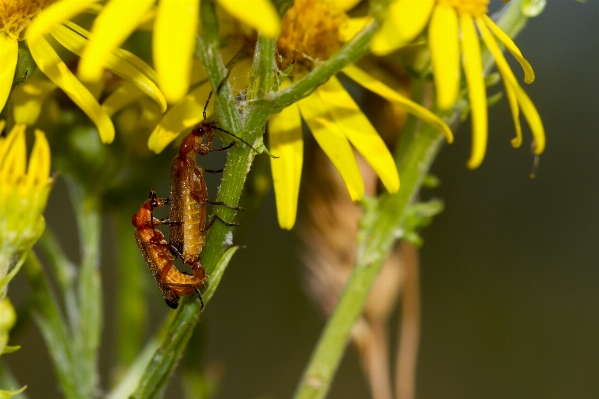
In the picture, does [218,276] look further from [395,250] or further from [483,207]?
[483,207]

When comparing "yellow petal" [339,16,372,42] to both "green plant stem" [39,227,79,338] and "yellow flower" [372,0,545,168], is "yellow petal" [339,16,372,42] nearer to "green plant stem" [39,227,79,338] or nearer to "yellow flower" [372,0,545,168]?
"yellow flower" [372,0,545,168]

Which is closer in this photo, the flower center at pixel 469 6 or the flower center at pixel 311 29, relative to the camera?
the flower center at pixel 469 6

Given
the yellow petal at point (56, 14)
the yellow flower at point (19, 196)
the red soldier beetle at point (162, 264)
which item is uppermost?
the yellow petal at point (56, 14)

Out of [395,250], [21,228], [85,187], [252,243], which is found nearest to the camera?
[21,228]

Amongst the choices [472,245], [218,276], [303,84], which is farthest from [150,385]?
[472,245]

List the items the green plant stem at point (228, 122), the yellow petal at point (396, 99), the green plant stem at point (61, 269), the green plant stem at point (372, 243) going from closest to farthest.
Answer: the green plant stem at point (228, 122)
the yellow petal at point (396, 99)
the green plant stem at point (372, 243)
the green plant stem at point (61, 269)

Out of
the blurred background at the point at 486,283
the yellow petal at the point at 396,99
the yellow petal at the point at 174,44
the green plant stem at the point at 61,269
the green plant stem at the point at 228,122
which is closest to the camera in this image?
the yellow petal at the point at 174,44

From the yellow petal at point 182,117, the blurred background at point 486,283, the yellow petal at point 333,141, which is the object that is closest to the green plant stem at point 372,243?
the yellow petal at point 333,141

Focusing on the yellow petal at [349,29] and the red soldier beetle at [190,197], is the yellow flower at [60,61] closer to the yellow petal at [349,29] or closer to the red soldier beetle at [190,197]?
the red soldier beetle at [190,197]
